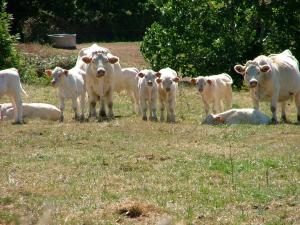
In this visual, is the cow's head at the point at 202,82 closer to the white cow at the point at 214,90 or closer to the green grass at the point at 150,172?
the white cow at the point at 214,90

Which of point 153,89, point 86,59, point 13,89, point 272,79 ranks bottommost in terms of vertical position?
point 153,89

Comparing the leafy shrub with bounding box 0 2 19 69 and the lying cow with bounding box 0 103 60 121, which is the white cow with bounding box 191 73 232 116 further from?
the leafy shrub with bounding box 0 2 19 69

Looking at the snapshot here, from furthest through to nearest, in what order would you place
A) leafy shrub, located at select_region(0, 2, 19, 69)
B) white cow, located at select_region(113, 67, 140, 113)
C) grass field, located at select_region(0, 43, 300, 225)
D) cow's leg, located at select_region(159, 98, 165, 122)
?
leafy shrub, located at select_region(0, 2, 19, 69) < white cow, located at select_region(113, 67, 140, 113) < cow's leg, located at select_region(159, 98, 165, 122) < grass field, located at select_region(0, 43, 300, 225)

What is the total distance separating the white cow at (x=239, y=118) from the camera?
1717cm

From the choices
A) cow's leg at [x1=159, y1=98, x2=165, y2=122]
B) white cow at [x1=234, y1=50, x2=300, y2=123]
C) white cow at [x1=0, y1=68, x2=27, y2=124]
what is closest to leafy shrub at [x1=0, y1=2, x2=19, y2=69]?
cow's leg at [x1=159, y1=98, x2=165, y2=122]

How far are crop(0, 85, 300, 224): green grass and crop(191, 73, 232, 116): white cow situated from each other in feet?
7.34

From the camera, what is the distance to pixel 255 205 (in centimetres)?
918

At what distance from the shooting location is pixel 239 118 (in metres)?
17.2

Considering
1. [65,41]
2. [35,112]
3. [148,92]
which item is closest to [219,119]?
[148,92]

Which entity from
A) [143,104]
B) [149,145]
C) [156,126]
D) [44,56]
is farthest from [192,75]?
[149,145]

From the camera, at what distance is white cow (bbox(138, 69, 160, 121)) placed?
18.2 metres

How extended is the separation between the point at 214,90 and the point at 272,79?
5.42 ft

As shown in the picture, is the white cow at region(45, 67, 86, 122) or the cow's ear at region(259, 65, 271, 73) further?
the white cow at region(45, 67, 86, 122)

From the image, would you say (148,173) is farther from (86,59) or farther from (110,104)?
(110,104)
